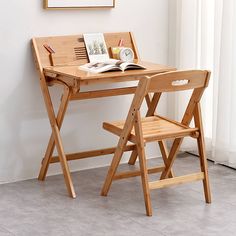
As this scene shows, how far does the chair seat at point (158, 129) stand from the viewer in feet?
10.6

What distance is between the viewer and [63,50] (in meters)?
3.77

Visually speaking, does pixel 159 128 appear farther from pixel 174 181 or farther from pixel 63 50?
pixel 63 50

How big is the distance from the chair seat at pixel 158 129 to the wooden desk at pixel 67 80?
246 millimetres

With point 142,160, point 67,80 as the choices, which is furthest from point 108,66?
point 142,160

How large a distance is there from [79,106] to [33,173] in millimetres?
532

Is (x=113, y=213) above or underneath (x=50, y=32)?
underneath

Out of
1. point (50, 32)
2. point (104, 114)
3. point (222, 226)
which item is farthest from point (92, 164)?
point (222, 226)

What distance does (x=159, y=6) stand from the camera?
13.7 ft

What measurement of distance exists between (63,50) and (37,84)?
10.7 inches

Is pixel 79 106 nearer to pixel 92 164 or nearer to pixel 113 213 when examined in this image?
pixel 92 164

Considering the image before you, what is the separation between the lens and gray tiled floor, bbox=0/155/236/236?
9.89 feet

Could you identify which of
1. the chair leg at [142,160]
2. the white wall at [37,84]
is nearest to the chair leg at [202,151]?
the chair leg at [142,160]

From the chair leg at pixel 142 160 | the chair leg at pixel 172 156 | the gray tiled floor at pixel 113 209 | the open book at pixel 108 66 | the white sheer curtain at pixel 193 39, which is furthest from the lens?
the white sheer curtain at pixel 193 39

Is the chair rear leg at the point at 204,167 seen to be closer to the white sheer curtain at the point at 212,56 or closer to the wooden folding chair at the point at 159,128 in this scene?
the wooden folding chair at the point at 159,128
